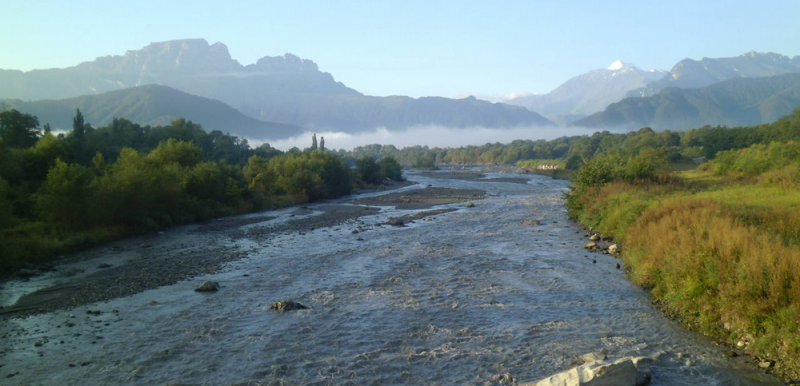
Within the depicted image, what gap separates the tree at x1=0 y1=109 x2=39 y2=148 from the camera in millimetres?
40062

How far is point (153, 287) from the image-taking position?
1803 cm

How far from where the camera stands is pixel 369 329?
43.2 ft

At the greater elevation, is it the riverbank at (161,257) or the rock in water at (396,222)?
the riverbank at (161,257)

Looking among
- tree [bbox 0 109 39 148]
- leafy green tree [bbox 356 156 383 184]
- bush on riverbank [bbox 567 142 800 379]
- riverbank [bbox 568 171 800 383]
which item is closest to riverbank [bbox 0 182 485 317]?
bush on riverbank [bbox 567 142 800 379]

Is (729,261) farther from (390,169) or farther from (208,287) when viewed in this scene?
(390,169)

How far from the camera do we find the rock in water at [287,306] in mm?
14984

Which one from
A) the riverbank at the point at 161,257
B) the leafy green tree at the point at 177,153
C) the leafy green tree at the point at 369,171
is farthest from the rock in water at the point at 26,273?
the leafy green tree at the point at 369,171

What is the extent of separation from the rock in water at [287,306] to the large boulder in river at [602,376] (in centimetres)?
814

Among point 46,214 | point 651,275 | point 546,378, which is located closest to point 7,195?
point 46,214

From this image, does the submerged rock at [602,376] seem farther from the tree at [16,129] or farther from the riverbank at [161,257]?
the tree at [16,129]

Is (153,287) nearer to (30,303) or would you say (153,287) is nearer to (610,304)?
(30,303)

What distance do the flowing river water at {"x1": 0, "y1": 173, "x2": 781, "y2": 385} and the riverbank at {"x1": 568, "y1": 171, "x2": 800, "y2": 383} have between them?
0.60 meters

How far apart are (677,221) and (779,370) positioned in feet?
31.3

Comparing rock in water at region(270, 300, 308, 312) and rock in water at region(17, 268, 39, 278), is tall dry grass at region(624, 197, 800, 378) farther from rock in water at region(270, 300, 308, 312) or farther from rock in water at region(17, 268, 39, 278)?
rock in water at region(17, 268, 39, 278)
